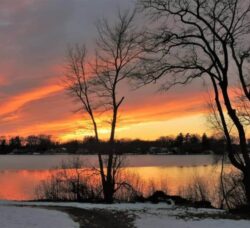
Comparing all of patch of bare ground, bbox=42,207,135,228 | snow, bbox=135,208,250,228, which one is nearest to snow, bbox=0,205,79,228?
patch of bare ground, bbox=42,207,135,228

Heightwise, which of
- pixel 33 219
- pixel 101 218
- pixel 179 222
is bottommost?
pixel 179 222

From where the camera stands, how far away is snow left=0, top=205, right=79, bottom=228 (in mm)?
15570

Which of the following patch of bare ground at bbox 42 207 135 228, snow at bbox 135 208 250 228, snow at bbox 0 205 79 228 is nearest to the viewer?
snow at bbox 0 205 79 228

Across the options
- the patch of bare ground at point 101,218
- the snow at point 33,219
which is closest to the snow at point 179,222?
the patch of bare ground at point 101,218

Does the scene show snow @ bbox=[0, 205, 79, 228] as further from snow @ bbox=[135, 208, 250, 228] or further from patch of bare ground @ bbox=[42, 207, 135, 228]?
snow @ bbox=[135, 208, 250, 228]

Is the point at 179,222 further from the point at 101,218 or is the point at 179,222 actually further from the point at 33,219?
the point at 33,219

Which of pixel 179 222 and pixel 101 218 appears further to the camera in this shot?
pixel 101 218

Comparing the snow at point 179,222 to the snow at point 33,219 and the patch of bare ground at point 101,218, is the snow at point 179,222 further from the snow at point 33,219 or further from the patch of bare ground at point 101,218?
the snow at point 33,219

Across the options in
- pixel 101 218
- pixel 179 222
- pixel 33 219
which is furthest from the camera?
pixel 101 218

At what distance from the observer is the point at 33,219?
16.5 m

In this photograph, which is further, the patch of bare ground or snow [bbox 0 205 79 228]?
the patch of bare ground

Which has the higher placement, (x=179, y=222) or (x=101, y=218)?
(x=101, y=218)

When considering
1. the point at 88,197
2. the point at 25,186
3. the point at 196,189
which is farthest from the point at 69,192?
the point at 25,186

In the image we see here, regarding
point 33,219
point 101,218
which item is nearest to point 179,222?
point 101,218
